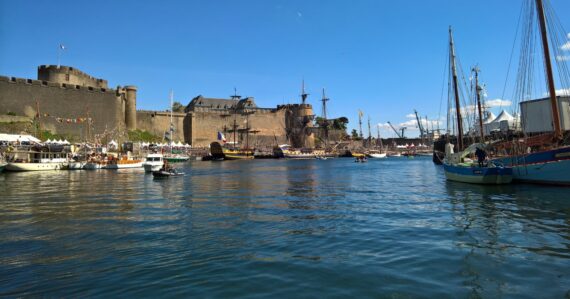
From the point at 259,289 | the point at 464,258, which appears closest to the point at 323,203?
the point at 464,258

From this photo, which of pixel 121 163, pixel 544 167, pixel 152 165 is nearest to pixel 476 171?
pixel 544 167

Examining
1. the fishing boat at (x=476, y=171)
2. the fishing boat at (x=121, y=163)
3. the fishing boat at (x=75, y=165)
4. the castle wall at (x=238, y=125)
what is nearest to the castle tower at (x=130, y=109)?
the castle wall at (x=238, y=125)

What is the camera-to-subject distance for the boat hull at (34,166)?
1668 inches

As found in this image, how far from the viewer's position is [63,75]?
7319 centimetres

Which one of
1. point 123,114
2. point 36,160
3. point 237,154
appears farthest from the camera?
point 237,154

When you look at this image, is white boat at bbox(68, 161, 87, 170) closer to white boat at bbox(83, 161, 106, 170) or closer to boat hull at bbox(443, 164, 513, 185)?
white boat at bbox(83, 161, 106, 170)

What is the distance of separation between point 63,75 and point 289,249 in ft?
257

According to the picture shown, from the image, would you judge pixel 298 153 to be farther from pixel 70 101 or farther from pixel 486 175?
pixel 486 175

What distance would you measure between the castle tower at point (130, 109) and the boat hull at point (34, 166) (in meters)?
37.4

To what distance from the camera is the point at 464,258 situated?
8133 mm

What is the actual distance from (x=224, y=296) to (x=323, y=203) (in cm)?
1148

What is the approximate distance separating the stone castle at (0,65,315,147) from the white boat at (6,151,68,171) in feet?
24.7

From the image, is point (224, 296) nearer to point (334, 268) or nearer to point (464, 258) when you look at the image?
point (334, 268)

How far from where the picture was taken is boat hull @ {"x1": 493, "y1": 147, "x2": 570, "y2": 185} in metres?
20.1
